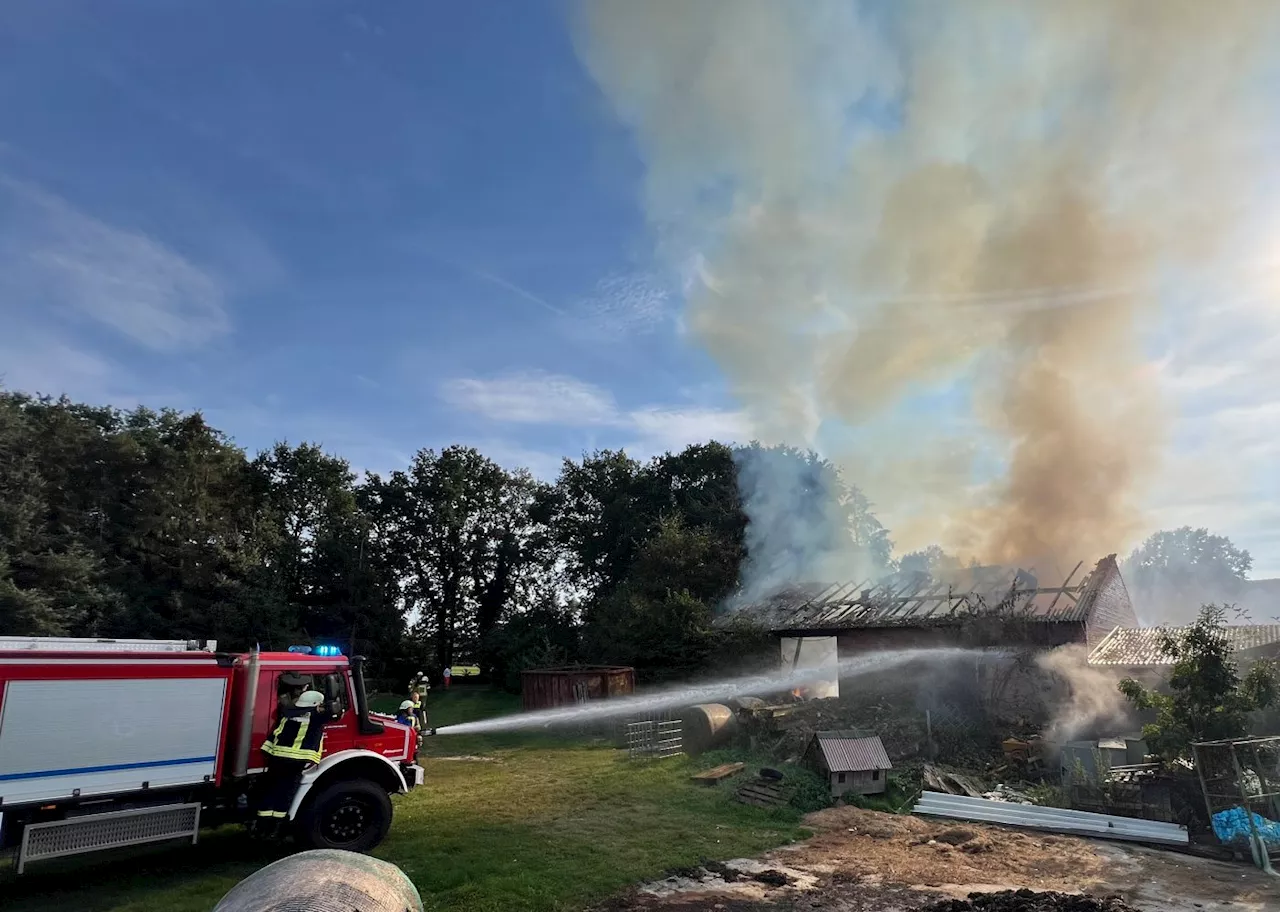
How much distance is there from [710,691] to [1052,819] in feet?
50.2

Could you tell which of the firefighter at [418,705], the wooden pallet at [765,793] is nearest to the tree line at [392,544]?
the firefighter at [418,705]

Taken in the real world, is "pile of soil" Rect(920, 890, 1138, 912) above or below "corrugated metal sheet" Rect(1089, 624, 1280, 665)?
below

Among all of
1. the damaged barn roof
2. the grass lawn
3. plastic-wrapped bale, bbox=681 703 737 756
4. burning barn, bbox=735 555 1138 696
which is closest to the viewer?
the grass lawn

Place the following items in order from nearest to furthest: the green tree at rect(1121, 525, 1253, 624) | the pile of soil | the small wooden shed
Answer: the pile of soil, the small wooden shed, the green tree at rect(1121, 525, 1253, 624)

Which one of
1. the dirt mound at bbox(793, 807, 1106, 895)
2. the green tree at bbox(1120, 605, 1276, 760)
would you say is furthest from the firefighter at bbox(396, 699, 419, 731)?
the green tree at bbox(1120, 605, 1276, 760)

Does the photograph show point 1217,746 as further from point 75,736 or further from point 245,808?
point 75,736

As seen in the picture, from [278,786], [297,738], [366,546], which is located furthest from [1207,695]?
[366,546]

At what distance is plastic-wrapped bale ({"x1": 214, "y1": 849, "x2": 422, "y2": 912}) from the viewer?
191 inches

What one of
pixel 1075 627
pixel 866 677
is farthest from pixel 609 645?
pixel 1075 627

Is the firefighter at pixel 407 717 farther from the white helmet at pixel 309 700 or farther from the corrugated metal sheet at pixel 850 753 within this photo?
the corrugated metal sheet at pixel 850 753

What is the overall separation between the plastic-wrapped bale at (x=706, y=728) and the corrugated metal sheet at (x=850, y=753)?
13.0 ft

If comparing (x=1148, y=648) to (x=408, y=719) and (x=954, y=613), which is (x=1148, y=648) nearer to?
(x=954, y=613)

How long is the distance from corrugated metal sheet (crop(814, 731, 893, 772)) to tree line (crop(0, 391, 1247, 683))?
1296 cm

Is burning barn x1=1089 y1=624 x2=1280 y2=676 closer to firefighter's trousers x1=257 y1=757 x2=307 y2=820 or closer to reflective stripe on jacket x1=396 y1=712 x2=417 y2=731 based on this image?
reflective stripe on jacket x1=396 y1=712 x2=417 y2=731
